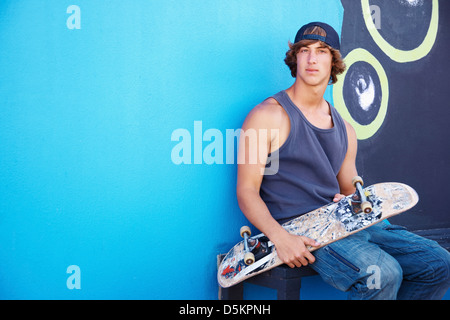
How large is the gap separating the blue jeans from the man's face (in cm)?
81

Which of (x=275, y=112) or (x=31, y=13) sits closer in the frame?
(x=31, y=13)

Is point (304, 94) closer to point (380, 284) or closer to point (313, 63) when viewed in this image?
point (313, 63)

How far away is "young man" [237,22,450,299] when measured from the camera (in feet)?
5.42

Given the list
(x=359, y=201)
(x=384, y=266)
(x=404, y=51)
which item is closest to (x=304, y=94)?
(x=359, y=201)

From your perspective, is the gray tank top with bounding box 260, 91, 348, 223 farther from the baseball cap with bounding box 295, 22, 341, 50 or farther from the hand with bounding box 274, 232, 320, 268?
the baseball cap with bounding box 295, 22, 341, 50

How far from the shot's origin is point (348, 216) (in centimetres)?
174

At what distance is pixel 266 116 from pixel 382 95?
126cm

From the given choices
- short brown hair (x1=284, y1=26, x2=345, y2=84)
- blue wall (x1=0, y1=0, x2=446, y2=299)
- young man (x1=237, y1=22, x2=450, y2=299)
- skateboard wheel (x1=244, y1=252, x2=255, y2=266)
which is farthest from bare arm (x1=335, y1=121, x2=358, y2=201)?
skateboard wheel (x1=244, y1=252, x2=255, y2=266)

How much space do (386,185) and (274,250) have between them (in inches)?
22.4

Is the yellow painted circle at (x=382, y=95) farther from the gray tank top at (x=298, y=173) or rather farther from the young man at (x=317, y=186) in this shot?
the gray tank top at (x=298, y=173)

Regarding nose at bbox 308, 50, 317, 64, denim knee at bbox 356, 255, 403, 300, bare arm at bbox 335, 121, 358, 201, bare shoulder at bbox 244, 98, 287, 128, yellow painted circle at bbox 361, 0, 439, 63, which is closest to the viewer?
denim knee at bbox 356, 255, 403, 300

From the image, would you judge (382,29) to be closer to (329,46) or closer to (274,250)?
(329,46)
